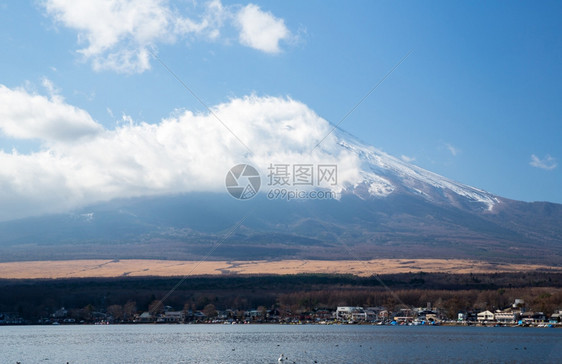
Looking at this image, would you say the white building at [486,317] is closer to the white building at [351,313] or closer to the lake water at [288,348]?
the white building at [351,313]

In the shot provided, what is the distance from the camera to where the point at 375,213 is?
19362cm

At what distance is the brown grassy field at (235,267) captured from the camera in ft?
412

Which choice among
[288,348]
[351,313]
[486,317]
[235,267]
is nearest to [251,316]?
[351,313]

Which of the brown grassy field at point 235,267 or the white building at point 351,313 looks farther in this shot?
the brown grassy field at point 235,267

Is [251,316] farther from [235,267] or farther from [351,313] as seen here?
[235,267]

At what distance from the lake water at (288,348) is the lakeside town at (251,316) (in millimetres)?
20564

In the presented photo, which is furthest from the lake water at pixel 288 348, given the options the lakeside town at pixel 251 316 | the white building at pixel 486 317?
the lakeside town at pixel 251 316

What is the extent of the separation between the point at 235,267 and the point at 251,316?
171 ft

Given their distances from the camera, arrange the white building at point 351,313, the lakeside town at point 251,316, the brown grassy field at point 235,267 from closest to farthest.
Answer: the lakeside town at point 251,316 < the white building at point 351,313 < the brown grassy field at point 235,267

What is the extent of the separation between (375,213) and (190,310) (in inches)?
4291

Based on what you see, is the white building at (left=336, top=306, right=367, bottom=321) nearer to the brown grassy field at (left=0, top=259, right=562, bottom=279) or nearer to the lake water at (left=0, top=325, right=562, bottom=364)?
the lake water at (left=0, top=325, right=562, bottom=364)

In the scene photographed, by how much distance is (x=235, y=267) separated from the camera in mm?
141750

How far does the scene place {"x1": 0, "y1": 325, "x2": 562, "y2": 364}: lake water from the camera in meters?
43.1

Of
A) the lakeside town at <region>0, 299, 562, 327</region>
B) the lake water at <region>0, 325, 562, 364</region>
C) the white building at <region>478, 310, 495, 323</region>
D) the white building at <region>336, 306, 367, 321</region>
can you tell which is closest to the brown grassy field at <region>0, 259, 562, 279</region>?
the white building at <region>336, 306, 367, 321</region>
